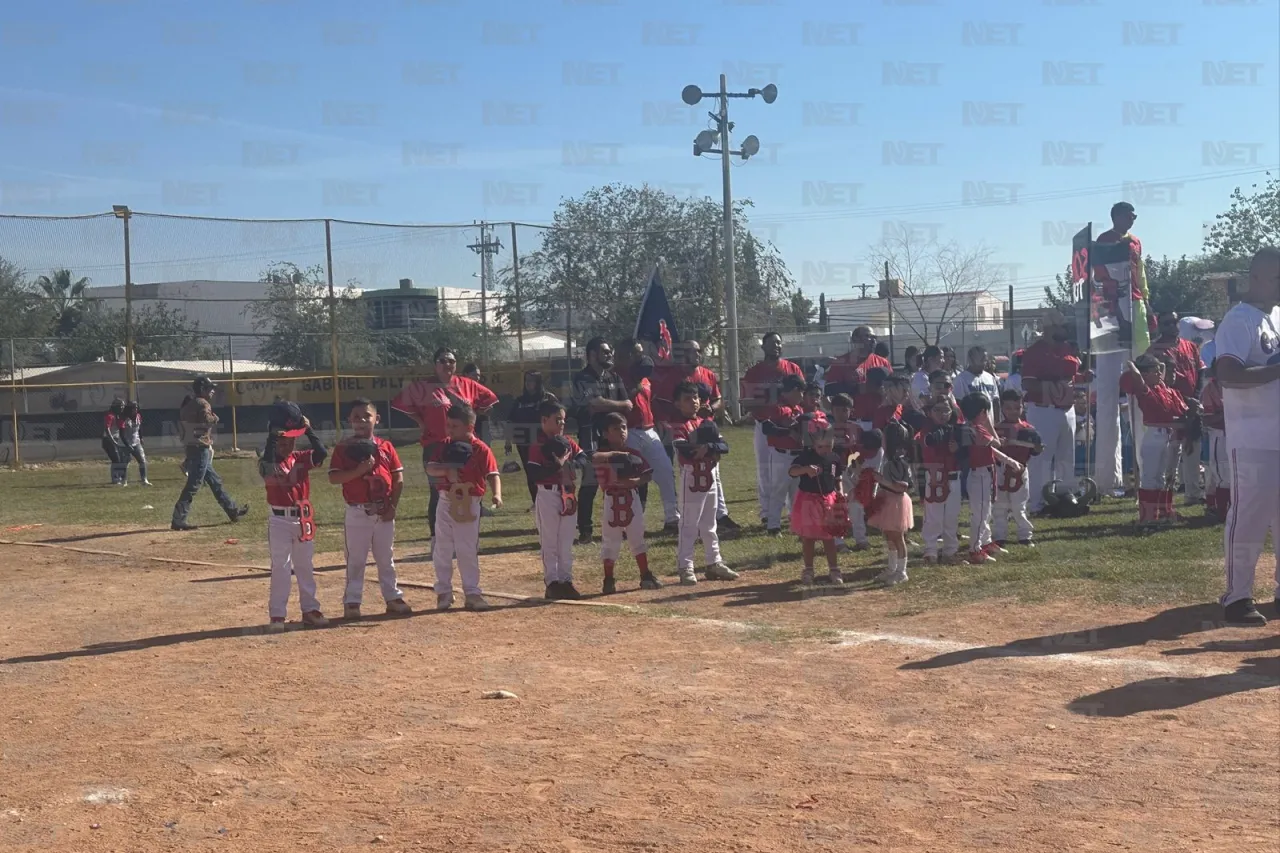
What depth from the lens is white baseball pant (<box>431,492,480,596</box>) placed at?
9375 mm

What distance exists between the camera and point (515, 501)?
58.2ft

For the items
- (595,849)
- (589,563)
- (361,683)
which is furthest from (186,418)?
(595,849)

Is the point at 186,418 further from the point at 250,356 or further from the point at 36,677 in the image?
the point at 250,356

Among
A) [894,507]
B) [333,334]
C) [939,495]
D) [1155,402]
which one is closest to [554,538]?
[894,507]

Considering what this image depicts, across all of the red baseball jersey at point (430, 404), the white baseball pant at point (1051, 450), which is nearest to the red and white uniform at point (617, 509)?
the red baseball jersey at point (430, 404)

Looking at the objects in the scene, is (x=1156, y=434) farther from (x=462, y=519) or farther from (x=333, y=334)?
(x=333, y=334)

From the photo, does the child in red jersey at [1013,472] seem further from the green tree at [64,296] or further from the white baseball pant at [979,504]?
the green tree at [64,296]

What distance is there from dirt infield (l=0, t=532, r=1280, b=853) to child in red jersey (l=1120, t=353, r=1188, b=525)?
13.5 ft

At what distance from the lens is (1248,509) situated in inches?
308

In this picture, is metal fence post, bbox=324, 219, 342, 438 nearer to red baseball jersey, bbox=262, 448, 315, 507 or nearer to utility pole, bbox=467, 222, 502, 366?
utility pole, bbox=467, 222, 502, 366

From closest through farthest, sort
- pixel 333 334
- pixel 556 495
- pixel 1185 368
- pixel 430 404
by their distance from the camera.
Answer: pixel 556 495 < pixel 430 404 < pixel 1185 368 < pixel 333 334

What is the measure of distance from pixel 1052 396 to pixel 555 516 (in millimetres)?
6030

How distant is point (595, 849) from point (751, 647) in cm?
331

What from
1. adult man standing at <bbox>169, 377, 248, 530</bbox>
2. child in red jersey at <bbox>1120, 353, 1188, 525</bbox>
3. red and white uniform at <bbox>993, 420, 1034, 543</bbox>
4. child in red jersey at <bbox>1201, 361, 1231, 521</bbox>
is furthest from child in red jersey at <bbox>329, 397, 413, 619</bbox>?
child in red jersey at <bbox>1201, 361, 1231, 521</bbox>
